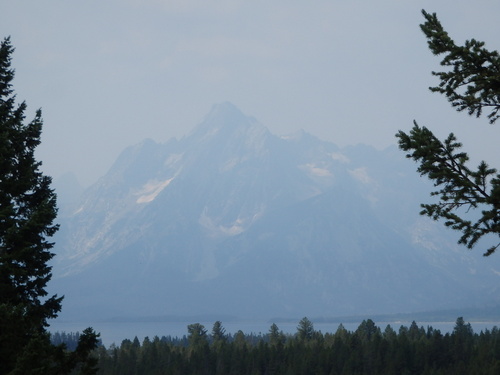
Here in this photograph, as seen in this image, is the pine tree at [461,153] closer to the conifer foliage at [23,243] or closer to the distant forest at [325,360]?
the conifer foliage at [23,243]

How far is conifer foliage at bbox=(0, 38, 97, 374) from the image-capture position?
1986 centimetres

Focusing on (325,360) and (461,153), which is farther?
(325,360)

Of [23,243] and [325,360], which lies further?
[325,360]

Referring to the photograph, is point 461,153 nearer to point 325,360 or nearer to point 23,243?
point 23,243

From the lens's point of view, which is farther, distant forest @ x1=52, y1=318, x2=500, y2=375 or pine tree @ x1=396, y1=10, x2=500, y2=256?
distant forest @ x1=52, y1=318, x2=500, y2=375

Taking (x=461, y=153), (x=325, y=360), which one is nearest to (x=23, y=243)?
(x=461, y=153)

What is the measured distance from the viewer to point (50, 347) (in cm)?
1997

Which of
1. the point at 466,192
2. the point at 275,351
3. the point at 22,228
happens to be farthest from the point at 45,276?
the point at 275,351

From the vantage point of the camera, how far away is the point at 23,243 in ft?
75.2

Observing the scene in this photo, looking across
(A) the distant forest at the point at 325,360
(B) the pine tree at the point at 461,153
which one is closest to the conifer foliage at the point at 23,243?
(B) the pine tree at the point at 461,153

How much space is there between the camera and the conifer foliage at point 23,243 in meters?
19.9

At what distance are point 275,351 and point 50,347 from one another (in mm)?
121698

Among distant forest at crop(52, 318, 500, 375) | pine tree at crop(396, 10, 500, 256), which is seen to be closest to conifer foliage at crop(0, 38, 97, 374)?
pine tree at crop(396, 10, 500, 256)

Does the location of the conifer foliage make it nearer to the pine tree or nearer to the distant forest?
the pine tree
